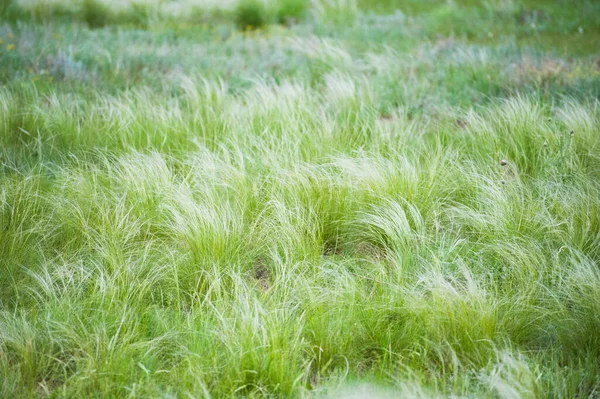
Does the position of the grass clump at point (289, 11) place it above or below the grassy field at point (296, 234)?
above

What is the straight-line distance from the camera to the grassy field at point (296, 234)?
2.43 metres

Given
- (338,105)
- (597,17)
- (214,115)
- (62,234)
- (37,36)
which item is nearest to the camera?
(62,234)

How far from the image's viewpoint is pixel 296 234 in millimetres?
3223

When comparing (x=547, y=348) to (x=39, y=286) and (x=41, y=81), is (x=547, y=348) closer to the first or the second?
(x=39, y=286)

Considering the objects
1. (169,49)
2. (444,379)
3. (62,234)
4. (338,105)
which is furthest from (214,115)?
(444,379)

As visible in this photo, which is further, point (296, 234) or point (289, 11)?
point (289, 11)

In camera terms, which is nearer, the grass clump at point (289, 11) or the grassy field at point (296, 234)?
the grassy field at point (296, 234)

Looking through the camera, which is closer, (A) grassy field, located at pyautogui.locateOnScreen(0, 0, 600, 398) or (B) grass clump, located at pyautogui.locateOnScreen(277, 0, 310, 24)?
(A) grassy field, located at pyautogui.locateOnScreen(0, 0, 600, 398)

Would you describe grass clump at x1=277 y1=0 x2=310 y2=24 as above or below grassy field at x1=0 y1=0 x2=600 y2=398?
above

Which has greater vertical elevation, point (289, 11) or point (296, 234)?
point (289, 11)

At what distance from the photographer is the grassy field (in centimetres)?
243

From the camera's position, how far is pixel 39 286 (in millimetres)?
2920

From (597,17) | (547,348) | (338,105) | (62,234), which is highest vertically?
(597,17)

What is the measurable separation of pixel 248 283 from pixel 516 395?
60.9 inches
